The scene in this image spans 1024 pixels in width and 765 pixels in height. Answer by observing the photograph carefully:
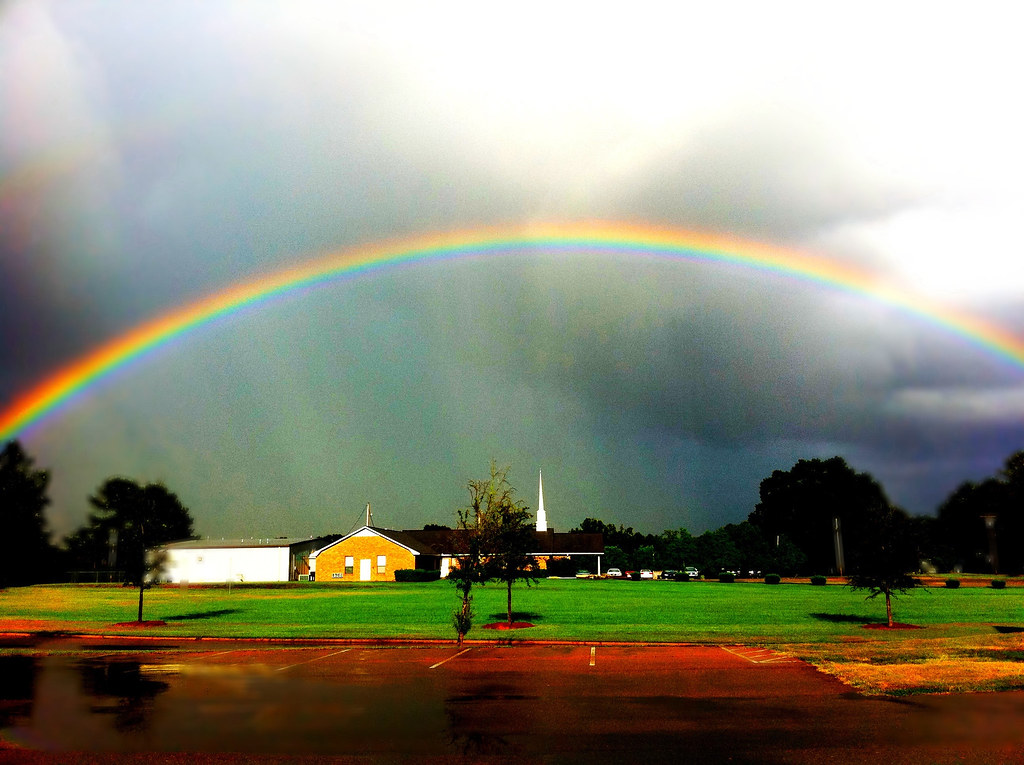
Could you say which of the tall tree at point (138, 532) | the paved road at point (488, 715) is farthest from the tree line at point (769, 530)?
the paved road at point (488, 715)

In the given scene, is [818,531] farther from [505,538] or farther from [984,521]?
[505,538]

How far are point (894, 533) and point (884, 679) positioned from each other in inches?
629

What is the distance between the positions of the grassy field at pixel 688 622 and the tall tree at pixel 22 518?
7.54m

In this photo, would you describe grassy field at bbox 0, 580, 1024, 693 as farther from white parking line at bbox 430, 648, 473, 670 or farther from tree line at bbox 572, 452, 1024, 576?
tree line at bbox 572, 452, 1024, 576

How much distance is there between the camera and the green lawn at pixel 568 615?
2928 centimetres

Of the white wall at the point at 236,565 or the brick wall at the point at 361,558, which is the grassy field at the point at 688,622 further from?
the white wall at the point at 236,565

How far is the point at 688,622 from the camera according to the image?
33.4m

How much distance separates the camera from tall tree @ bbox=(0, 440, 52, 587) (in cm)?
6464

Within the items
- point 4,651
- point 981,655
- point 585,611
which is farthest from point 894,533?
point 4,651

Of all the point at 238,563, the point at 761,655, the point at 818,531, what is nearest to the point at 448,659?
the point at 761,655

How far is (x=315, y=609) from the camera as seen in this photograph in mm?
43469

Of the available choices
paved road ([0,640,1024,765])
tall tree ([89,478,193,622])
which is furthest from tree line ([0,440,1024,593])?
paved road ([0,640,1024,765])

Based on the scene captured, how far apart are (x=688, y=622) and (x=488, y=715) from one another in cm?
2117

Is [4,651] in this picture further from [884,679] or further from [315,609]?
[884,679]
